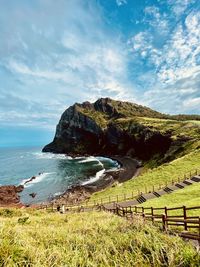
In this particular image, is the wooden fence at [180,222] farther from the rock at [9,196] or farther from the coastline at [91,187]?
the rock at [9,196]

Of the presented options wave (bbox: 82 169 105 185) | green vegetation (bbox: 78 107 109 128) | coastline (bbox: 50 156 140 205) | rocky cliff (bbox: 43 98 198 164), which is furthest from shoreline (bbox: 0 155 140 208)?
green vegetation (bbox: 78 107 109 128)

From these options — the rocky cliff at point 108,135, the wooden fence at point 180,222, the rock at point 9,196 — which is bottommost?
the rock at point 9,196

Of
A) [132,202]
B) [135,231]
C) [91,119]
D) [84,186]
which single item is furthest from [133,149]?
[135,231]

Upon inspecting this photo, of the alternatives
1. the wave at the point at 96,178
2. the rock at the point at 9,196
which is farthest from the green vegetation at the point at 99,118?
the rock at the point at 9,196

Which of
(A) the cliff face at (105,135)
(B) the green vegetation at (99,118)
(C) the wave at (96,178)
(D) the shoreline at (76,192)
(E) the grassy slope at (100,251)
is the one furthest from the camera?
(B) the green vegetation at (99,118)

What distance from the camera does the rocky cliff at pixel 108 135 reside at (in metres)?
92.2

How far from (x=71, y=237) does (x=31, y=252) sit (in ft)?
5.01

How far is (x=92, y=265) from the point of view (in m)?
5.11

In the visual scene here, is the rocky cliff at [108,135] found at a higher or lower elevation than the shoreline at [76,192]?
higher

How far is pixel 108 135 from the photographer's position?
12925 cm

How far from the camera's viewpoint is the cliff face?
316ft

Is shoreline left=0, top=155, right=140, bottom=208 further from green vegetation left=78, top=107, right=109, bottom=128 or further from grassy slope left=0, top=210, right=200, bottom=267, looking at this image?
green vegetation left=78, top=107, right=109, bottom=128

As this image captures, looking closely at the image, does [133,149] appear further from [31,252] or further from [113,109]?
[31,252]

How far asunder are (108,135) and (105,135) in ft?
8.76
